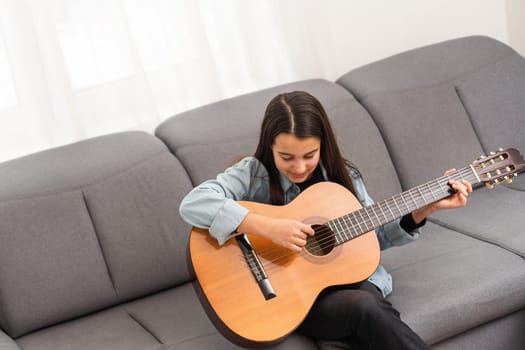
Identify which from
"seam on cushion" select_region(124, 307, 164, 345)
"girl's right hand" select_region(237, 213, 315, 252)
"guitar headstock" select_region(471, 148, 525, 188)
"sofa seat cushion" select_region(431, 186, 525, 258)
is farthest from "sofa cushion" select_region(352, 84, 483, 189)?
"seam on cushion" select_region(124, 307, 164, 345)

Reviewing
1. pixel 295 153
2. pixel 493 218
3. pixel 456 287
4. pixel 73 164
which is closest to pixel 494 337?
pixel 456 287

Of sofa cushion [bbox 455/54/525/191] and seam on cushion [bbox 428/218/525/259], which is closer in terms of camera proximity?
seam on cushion [bbox 428/218/525/259]

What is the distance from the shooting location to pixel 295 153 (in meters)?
1.86

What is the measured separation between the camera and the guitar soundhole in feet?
6.22

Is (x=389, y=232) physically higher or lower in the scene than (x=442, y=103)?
lower

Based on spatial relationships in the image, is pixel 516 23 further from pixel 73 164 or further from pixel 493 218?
pixel 73 164

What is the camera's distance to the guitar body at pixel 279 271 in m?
1.76

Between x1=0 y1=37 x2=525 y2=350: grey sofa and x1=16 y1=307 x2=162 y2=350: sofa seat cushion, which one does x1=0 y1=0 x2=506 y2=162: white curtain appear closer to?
x1=0 y1=37 x2=525 y2=350: grey sofa

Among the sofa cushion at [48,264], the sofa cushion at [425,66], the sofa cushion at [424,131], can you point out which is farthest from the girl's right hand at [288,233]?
the sofa cushion at [425,66]

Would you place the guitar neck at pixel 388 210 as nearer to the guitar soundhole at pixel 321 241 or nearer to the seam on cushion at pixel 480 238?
the guitar soundhole at pixel 321 241

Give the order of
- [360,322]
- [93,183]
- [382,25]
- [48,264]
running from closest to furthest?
[360,322] → [48,264] → [93,183] → [382,25]

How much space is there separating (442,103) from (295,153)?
0.93 metres

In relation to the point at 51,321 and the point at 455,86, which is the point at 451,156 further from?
the point at 51,321

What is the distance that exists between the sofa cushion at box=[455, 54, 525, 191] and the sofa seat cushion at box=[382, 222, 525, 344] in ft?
1.88
